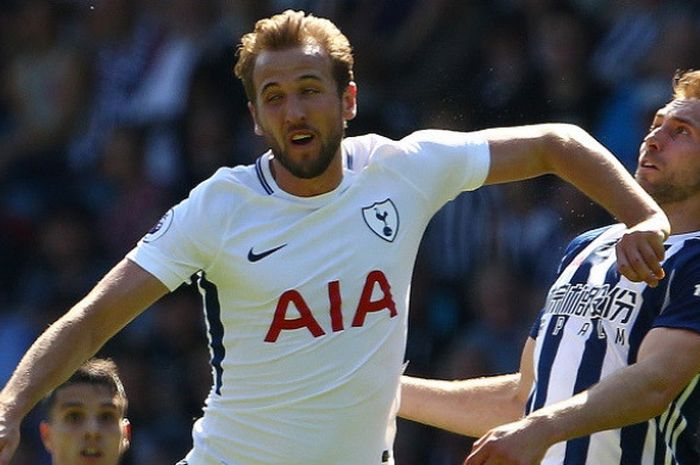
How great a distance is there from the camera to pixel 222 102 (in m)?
9.83

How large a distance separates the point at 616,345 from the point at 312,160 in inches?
41.7

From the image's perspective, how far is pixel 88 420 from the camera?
6051mm

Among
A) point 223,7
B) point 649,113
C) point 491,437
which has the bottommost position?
point 491,437

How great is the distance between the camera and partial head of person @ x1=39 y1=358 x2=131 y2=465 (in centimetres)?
599

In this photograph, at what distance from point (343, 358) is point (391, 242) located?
0.36m

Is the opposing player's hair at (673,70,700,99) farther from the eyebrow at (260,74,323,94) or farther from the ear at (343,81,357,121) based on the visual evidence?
the eyebrow at (260,74,323,94)

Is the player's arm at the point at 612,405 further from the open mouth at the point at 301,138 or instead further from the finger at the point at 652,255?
the open mouth at the point at 301,138

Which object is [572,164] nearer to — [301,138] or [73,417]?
[301,138]

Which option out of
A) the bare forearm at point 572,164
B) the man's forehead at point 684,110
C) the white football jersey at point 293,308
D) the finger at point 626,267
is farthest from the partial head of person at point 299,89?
the man's forehead at point 684,110

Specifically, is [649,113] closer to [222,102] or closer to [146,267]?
[222,102]

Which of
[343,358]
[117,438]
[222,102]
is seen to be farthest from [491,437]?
[222,102]

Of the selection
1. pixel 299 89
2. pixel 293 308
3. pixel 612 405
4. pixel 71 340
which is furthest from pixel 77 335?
pixel 612 405

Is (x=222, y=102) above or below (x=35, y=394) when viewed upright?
above

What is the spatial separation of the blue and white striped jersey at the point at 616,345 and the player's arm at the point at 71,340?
126 cm
